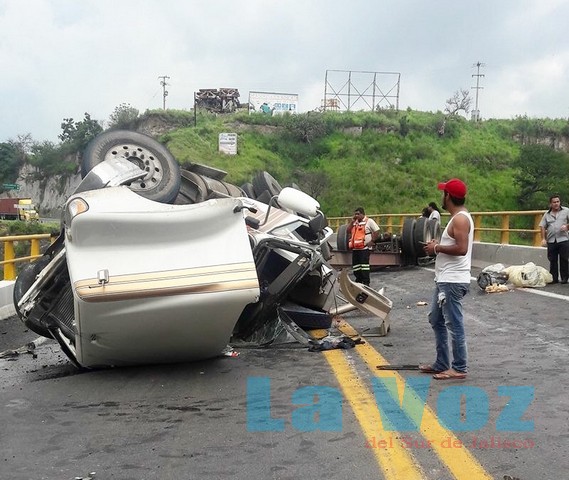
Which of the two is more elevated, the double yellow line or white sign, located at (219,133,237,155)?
white sign, located at (219,133,237,155)

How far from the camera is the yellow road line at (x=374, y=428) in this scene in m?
3.22

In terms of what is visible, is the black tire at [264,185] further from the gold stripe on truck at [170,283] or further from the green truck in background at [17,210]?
the green truck in background at [17,210]

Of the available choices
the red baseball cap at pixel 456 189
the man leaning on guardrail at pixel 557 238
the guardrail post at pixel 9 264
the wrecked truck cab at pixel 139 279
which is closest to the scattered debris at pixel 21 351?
the wrecked truck cab at pixel 139 279

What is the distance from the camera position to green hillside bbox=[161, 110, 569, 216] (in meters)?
48.5

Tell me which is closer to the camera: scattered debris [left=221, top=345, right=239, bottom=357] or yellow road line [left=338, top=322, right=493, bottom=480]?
yellow road line [left=338, top=322, right=493, bottom=480]

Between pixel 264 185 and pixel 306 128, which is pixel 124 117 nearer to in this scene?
pixel 306 128

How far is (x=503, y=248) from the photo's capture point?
1456 cm

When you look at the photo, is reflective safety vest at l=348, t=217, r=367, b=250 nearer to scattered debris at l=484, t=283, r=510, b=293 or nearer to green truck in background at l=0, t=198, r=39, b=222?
scattered debris at l=484, t=283, r=510, b=293

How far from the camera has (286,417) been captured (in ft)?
13.6

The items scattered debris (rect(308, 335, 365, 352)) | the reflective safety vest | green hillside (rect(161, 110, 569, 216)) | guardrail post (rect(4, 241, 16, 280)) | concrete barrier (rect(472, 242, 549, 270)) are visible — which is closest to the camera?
scattered debris (rect(308, 335, 365, 352))

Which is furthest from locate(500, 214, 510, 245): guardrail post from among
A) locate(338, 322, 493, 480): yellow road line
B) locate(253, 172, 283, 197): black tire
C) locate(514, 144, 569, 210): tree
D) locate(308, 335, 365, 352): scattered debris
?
locate(514, 144, 569, 210): tree

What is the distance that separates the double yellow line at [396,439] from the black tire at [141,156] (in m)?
2.21

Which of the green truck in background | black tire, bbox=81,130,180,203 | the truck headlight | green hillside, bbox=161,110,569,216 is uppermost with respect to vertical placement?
green hillside, bbox=161,110,569,216

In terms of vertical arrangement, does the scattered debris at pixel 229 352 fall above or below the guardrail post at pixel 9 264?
below
